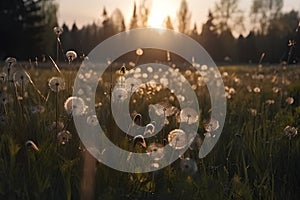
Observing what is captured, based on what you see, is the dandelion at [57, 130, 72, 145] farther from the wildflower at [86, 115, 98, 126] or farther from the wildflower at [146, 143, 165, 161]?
the wildflower at [146, 143, 165, 161]

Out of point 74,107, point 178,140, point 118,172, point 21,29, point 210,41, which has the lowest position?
point 118,172

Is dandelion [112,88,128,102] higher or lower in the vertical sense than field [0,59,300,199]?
higher

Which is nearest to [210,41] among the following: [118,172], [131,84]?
[131,84]

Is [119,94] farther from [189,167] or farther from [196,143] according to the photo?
[189,167]

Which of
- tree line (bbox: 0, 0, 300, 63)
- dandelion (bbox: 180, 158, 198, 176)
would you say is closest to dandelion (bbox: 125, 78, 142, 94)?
dandelion (bbox: 180, 158, 198, 176)

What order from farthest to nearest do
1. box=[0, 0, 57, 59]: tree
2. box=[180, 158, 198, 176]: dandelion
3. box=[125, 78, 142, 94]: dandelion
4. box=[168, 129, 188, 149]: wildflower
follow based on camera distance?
1. box=[0, 0, 57, 59]: tree
2. box=[125, 78, 142, 94]: dandelion
3. box=[168, 129, 188, 149]: wildflower
4. box=[180, 158, 198, 176]: dandelion

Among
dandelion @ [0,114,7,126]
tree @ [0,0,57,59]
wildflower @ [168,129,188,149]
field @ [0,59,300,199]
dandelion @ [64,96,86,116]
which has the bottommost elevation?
field @ [0,59,300,199]

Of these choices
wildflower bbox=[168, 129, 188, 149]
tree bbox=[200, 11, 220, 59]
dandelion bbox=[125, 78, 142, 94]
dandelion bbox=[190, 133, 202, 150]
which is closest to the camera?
wildflower bbox=[168, 129, 188, 149]

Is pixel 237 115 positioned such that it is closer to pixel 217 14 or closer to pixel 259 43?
pixel 259 43

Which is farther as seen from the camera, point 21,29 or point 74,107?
point 21,29

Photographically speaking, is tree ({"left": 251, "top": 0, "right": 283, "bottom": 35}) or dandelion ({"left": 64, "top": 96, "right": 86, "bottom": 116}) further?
tree ({"left": 251, "top": 0, "right": 283, "bottom": 35})

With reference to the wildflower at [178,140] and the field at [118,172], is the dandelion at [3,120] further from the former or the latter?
the wildflower at [178,140]

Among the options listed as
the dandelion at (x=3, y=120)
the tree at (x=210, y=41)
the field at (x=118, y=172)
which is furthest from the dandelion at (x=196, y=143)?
the tree at (x=210, y=41)

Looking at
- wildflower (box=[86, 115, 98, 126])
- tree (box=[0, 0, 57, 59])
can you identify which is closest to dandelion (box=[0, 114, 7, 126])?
wildflower (box=[86, 115, 98, 126])
